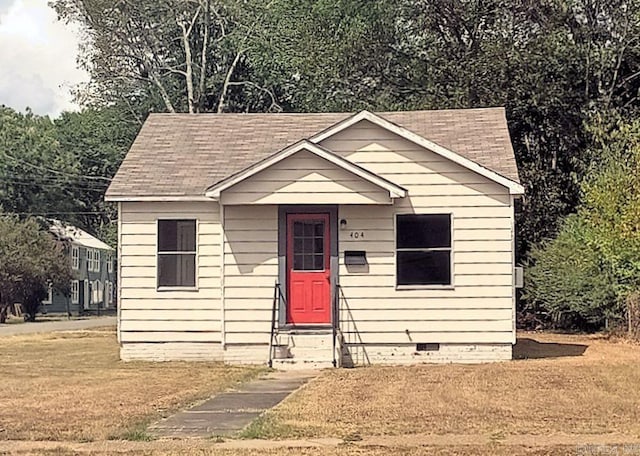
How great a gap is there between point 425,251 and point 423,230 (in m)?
0.40

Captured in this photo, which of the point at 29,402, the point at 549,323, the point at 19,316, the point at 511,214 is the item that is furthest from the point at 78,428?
the point at 19,316

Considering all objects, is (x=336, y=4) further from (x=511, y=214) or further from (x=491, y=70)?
(x=511, y=214)

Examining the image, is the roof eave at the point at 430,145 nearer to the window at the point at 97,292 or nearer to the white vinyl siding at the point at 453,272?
the white vinyl siding at the point at 453,272

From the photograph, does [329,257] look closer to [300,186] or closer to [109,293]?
[300,186]

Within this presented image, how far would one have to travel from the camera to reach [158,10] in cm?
4669

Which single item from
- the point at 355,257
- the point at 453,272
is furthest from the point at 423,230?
the point at 355,257

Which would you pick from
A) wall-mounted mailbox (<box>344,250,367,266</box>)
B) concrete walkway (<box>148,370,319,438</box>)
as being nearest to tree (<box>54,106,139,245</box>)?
wall-mounted mailbox (<box>344,250,367,266</box>)

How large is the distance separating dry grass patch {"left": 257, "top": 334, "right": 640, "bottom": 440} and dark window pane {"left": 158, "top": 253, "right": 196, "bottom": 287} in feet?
12.4

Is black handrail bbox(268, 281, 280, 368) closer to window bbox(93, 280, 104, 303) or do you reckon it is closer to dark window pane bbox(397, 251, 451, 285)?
dark window pane bbox(397, 251, 451, 285)

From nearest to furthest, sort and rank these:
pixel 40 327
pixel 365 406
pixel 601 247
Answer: pixel 365 406, pixel 601 247, pixel 40 327

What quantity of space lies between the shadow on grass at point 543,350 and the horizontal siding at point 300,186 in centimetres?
494

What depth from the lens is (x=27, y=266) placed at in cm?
4600

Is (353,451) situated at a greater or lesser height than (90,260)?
lesser

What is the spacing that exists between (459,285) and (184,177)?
5729 millimetres
